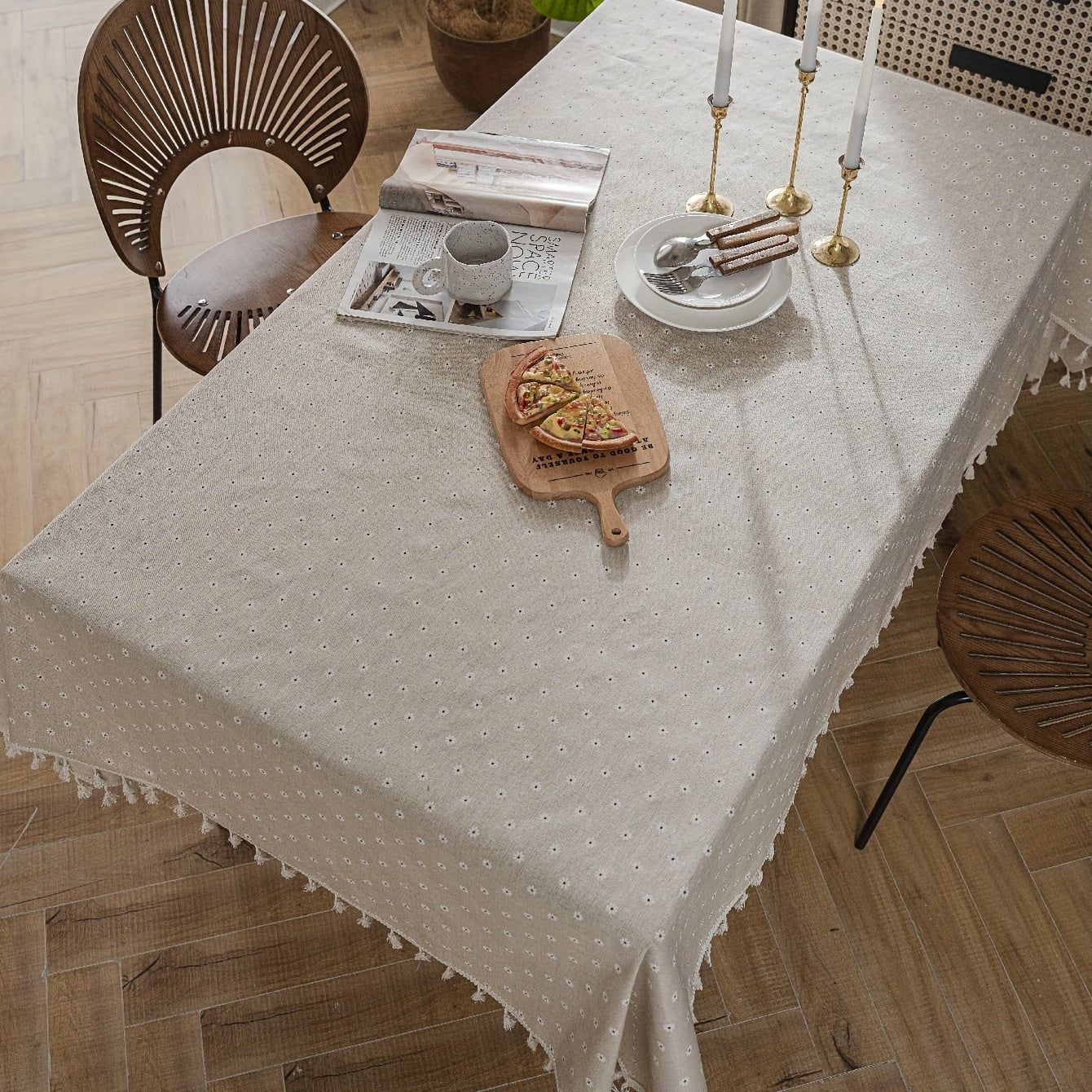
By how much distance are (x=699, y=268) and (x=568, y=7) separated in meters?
1.32

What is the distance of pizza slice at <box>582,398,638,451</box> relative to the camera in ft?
4.00

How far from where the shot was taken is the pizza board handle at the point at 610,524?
3.82 ft

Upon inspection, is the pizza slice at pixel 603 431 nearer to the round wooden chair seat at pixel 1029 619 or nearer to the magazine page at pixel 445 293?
the magazine page at pixel 445 293

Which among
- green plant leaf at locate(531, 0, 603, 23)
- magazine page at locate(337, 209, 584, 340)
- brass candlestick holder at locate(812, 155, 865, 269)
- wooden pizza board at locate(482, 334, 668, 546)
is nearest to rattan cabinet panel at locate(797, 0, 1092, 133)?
green plant leaf at locate(531, 0, 603, 23)

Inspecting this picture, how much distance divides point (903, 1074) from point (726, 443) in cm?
87

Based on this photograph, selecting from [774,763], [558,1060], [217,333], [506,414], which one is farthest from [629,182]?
[558,1060]

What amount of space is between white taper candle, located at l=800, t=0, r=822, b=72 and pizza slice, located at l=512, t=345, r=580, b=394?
0.46 m

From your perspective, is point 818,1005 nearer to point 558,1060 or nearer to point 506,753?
point 558,1060

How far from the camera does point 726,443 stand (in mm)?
1258

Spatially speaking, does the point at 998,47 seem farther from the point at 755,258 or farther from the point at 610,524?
the point at 610,524

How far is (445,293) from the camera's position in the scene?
1.40 metres

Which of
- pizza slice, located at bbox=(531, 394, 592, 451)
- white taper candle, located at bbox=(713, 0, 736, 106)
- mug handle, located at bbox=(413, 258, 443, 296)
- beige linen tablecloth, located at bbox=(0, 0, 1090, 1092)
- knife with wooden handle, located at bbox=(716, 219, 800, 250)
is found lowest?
beige linen tablecloth, located at bbox=(0, 0, 1090, 1092)

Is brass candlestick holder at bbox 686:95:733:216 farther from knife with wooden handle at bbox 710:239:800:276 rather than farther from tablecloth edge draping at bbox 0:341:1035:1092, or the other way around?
tablecloth edge draping at bbox 0:341:1035:1092

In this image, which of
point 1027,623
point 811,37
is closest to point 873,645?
point 1027,623
